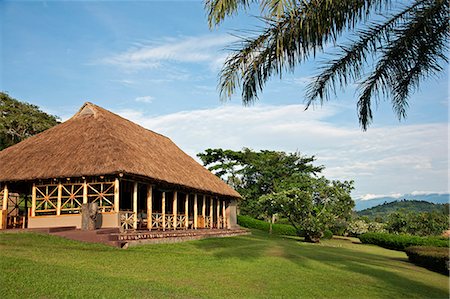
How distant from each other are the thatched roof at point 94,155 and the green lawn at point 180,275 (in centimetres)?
299

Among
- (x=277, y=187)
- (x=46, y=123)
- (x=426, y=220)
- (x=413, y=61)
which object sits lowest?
(x=426, y=220)

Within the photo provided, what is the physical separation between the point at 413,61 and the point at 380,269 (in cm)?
771

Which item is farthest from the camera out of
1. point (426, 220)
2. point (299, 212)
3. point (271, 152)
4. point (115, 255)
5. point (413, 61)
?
point (271, 152)

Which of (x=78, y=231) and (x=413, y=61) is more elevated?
(x=413, y=61)

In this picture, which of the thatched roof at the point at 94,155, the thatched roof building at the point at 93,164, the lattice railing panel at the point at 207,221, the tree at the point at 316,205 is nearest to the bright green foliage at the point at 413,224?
the tree at the point at 316,205

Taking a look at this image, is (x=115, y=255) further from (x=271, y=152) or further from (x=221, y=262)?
(x=271, y=152)

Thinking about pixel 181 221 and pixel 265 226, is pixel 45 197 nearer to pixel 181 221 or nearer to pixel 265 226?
pixel 181 221

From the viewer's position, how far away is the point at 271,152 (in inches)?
1704

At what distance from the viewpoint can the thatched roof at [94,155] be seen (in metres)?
15.7

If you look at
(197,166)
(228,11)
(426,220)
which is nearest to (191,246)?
(197,166)

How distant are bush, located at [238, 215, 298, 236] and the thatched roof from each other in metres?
14.1

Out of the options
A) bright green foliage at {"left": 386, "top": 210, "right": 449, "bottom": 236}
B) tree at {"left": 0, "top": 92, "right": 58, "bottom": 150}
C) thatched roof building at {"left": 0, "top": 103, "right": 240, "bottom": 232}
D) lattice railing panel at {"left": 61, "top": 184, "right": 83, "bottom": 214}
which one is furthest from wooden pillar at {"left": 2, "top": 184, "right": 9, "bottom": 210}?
bright green foliage at {"left": 386, "top": 210, "right": 449, "bottom": 236}

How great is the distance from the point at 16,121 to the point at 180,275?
29.0m

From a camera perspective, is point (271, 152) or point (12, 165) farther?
point (271, 152)
